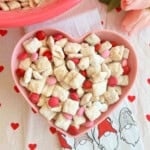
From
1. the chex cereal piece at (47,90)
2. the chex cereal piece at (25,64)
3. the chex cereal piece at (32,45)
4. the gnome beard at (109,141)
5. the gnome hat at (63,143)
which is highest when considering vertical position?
the chex cereal piece at (32,45)

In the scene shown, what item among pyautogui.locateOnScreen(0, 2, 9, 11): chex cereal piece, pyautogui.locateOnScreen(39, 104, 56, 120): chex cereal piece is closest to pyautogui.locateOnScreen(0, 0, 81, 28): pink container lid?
pyautogui.locateOnScreen(0, 2, 9, 11): chex cereal piece

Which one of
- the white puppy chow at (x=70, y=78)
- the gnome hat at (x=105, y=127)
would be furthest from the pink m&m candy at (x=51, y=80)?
the gnome hat at (x=105, y=127)

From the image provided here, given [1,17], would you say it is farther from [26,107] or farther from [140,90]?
[140,90]

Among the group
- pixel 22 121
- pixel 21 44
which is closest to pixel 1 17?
pixel 21 44

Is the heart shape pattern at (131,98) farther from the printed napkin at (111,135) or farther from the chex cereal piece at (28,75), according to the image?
the chex cereal piece at (28,75)

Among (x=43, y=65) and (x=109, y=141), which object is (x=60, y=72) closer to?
(x=43, y=65)

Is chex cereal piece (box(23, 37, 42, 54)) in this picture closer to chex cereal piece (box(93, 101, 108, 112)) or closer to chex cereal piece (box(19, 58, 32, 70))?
chex cereal piece (box(19, 58, 32, 70))

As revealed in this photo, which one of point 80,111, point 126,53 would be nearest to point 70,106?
point 80,111
